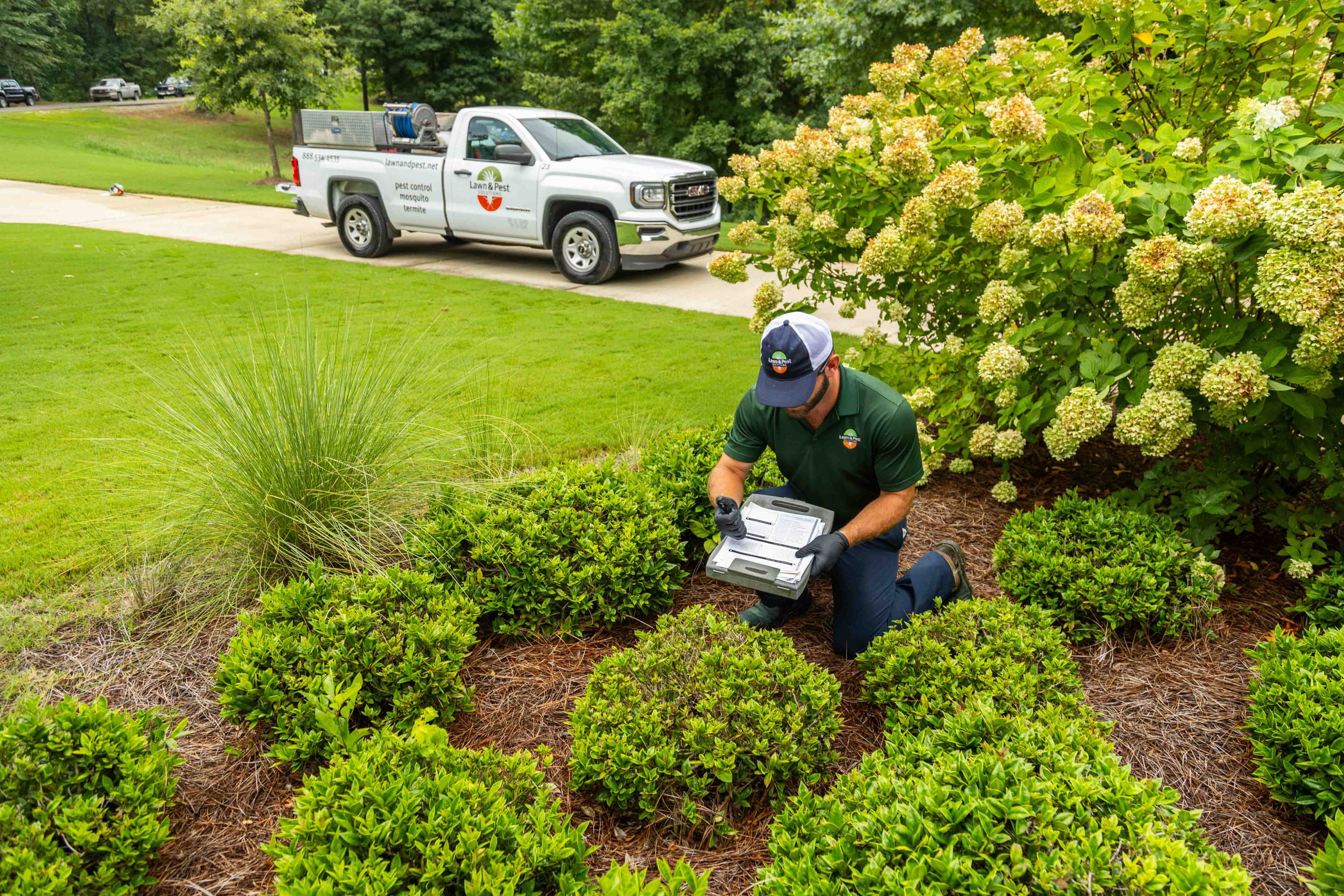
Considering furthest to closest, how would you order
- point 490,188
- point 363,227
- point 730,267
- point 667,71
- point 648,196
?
point 667,71
point 363,227
point 490,188
point 648,196
point 730,267

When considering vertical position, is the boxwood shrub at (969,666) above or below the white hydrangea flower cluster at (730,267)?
below

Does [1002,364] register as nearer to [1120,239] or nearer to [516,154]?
[1120,239]

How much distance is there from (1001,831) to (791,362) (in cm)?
162

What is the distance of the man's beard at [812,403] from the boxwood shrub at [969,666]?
0.83 m

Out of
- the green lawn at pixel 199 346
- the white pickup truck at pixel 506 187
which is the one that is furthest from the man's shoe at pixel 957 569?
the white pickup truck at pixel 506 187

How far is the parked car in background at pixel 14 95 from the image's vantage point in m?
41.9

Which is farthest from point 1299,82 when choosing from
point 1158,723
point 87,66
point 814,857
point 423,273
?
point 87,66

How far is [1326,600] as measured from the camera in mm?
3180

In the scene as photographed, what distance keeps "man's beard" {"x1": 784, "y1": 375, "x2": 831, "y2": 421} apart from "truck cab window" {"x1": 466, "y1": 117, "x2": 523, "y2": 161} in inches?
331

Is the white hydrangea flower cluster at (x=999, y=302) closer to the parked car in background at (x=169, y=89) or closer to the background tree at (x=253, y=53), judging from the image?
the background tree at (x=253, y=53)

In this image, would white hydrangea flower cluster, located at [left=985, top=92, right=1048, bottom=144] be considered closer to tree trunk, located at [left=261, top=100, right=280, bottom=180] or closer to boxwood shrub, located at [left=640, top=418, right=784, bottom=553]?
boxwood shrub, located at [left=640, top=418, right=784, bottom=553]

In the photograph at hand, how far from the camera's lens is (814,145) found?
4367mm

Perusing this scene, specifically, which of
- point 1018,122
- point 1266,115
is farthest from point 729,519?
point 1266,115

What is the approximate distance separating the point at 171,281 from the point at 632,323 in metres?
5.30
